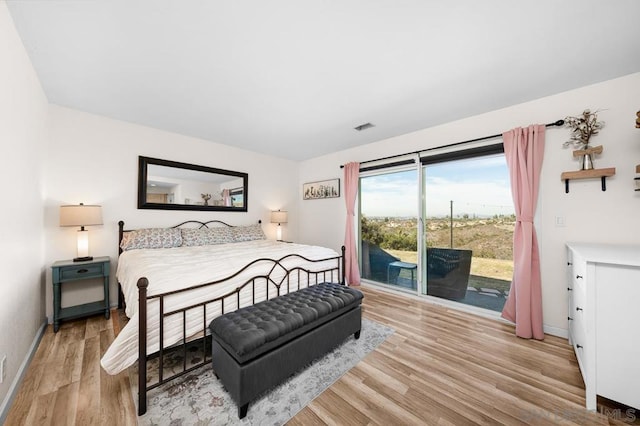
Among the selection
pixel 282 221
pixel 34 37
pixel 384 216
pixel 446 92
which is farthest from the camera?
pixel 282 221

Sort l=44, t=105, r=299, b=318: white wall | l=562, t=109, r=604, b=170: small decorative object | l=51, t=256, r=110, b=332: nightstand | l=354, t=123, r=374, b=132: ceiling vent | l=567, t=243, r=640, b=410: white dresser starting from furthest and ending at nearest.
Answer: l=354, t=123, r=374, b=132: ceiling vent → l=44, t=105, r=299, b=318: white wall → l=51, t=256, r=110, b=332: nightstand → l=562, t=109, r=604, b=170: small decorative object → l=567, t=243, r=640, b=410: white dresser

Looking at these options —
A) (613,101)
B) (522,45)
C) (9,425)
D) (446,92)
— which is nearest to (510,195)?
(613,101)

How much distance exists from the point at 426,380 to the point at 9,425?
8.69ft

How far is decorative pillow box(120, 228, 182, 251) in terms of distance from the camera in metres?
3.03

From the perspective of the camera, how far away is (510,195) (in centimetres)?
284

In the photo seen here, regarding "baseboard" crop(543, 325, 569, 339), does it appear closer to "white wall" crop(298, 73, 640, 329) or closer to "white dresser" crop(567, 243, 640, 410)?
"white wall" crop(298, 73, 640, 329)

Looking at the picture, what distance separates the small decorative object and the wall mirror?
450 centimetres

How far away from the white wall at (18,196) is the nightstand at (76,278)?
130mm

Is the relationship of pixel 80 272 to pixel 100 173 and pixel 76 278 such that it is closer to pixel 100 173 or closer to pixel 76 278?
pixel 76 278

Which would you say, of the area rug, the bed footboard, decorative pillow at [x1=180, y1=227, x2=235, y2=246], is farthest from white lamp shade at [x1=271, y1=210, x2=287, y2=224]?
the area rug

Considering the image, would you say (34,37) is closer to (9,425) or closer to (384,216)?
(9,425)

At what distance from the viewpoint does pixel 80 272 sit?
2.65m

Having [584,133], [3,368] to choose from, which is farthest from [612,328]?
[3,368]

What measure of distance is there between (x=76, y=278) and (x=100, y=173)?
133 cm
